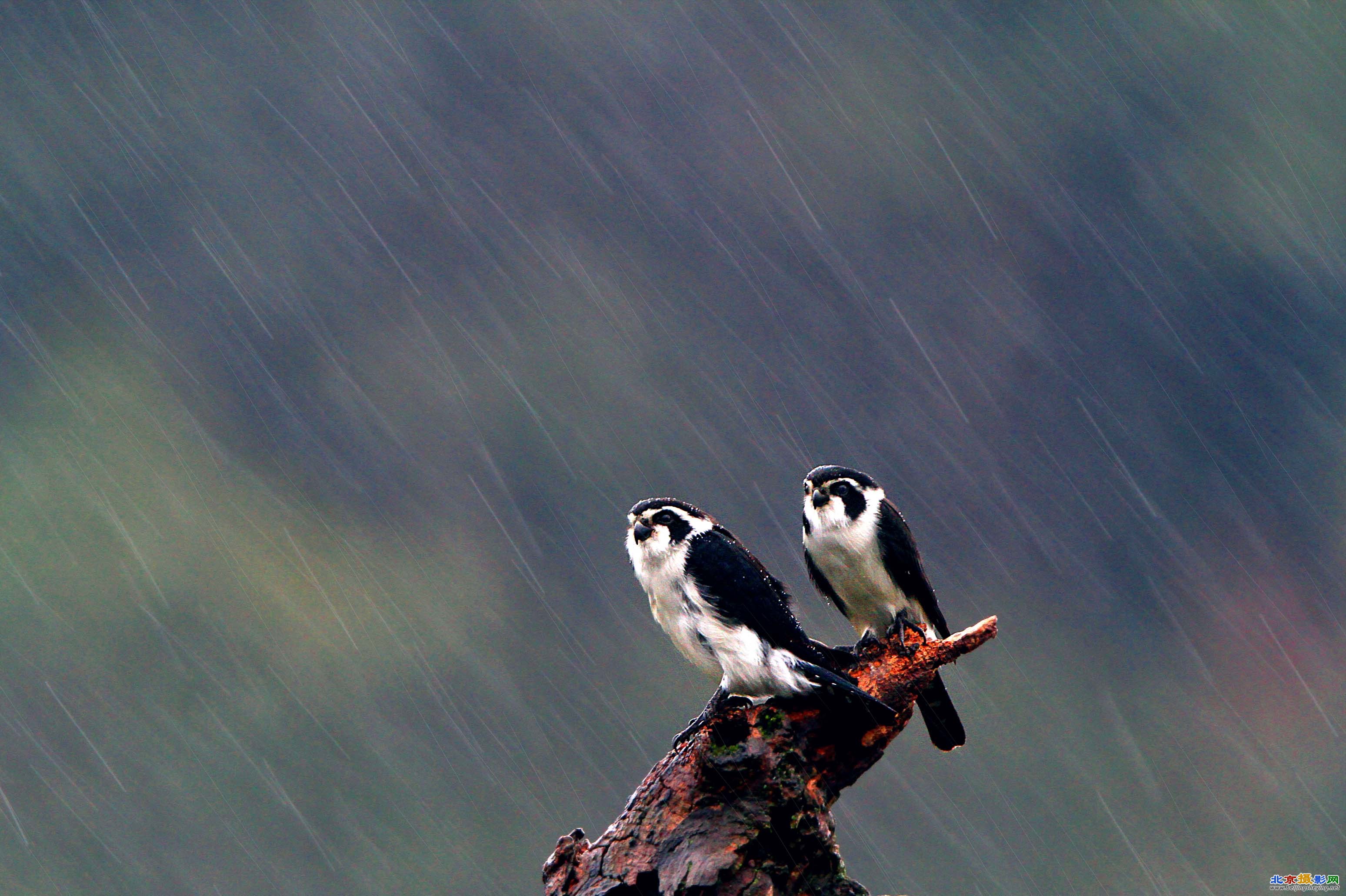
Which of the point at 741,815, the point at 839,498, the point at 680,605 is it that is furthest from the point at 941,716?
the point at 741,815

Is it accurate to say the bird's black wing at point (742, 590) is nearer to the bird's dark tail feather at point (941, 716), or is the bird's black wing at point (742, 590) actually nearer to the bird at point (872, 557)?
the bird at point (872, 557)

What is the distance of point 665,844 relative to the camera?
17.7ft

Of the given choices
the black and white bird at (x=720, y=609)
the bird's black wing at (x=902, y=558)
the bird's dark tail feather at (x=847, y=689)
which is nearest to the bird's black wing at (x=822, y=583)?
the bird's black wing at (x=902, y=558)

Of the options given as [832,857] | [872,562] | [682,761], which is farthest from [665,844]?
[872,562]

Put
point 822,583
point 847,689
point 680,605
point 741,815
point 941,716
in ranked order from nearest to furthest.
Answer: point 741,815 → point 847,689 → point 680,605 → point 941,716 → point 822,583

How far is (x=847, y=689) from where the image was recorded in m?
5.54

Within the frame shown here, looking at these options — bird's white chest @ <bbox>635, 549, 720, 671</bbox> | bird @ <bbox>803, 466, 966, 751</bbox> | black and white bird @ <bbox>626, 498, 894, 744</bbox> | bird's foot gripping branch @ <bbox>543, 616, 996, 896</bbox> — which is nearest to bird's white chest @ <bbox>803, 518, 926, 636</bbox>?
bird @ <bbox>803, 466, 966, 751</bbox>

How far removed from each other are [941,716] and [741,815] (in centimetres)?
200

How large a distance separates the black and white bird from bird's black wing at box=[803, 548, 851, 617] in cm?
108

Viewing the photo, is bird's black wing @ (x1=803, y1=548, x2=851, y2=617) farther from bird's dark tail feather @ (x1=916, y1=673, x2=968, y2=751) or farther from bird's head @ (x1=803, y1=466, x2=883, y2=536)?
bird's dark tail feather @ (x1=916, y1=673, x2=968, y2=751)

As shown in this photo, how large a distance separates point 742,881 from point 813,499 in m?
2.56

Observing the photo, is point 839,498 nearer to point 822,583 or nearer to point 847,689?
point 822,583

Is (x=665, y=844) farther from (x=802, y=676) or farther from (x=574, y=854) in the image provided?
(x=802, y=676)

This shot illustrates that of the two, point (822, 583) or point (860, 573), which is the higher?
point (822, 583)
